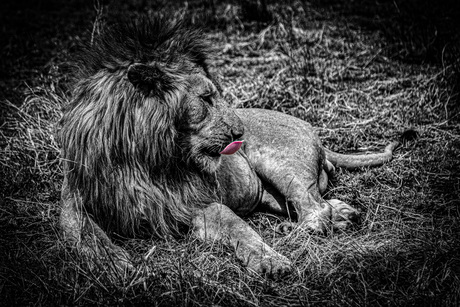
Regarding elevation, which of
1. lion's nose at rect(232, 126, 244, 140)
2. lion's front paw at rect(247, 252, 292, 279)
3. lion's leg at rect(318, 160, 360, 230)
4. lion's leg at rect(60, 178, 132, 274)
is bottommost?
lion's leg at rect(318, 160, 360, 230)

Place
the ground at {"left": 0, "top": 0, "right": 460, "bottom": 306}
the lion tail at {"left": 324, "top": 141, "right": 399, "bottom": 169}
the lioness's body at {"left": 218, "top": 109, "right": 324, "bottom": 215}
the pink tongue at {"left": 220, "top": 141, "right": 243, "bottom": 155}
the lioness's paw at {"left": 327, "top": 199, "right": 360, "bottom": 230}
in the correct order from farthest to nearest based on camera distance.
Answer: the lion tail at {"left": 324, "top": 141, "right": 399, "bottom": 169} → the lioness's body at {"left": 218, "top": 109, "right": 324, "bottom": 215} → the lioness's paw at {"left": 327, "top": 199, "right": 360, "bottom": 230} → the pink tongue at {"left": 220, "top": 141, "right": 243, "bottom": 155} → the ground at {"left": 0, "top": 0, "right": 460, "bottom": 306}

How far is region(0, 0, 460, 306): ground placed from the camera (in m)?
2.22

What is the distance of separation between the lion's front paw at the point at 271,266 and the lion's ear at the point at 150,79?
1136 mm

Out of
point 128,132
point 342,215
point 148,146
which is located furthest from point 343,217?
point 128,132

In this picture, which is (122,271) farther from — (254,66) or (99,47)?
(254,66)

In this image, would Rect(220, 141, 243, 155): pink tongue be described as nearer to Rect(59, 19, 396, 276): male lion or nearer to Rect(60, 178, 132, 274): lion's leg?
Rect(59, 19, 396, 276): male lion

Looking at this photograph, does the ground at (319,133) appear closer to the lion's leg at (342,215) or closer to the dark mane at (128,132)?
the lion's leg at (342,215)

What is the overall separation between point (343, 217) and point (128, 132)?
5.27ft

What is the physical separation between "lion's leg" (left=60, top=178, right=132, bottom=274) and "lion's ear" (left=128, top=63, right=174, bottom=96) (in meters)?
0.81

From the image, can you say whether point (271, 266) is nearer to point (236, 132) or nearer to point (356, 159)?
point (236, 132)

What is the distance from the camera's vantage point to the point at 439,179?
3.46m

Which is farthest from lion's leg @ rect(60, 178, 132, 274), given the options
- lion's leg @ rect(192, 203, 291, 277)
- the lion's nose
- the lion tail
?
the lion tail

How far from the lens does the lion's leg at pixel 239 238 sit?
2377 mm

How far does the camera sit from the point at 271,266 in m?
2.36
